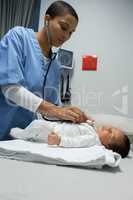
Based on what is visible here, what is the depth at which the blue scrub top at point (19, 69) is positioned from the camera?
4.79ft

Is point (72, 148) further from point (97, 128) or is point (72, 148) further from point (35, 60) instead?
point (35, 60)

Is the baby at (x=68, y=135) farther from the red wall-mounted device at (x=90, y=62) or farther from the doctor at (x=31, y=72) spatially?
the red wall-mounted device at (x=90, y=62)

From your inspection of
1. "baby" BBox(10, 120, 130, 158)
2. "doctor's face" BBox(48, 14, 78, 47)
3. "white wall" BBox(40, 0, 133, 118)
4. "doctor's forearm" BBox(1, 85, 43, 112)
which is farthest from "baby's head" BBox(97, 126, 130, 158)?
"white wall" BBox(40, 0, 133, 118)

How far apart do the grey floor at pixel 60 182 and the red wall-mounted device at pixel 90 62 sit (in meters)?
1.85

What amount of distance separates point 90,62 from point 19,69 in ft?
5.24

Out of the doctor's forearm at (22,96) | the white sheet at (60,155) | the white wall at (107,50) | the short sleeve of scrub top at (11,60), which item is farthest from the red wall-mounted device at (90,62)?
the white sheet at (60,155)

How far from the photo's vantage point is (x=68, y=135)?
4.98 ft

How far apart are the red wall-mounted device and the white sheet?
174cm

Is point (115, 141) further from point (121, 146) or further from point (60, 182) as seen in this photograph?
point (60, 182)

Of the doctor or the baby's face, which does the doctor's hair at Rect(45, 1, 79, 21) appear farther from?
→ the baby's face

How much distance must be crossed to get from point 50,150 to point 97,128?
512 mm

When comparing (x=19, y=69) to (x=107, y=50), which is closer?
(x=19, y=69)

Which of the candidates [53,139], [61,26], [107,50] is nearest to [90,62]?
[107,50]

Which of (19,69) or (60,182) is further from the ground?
(19,69)
